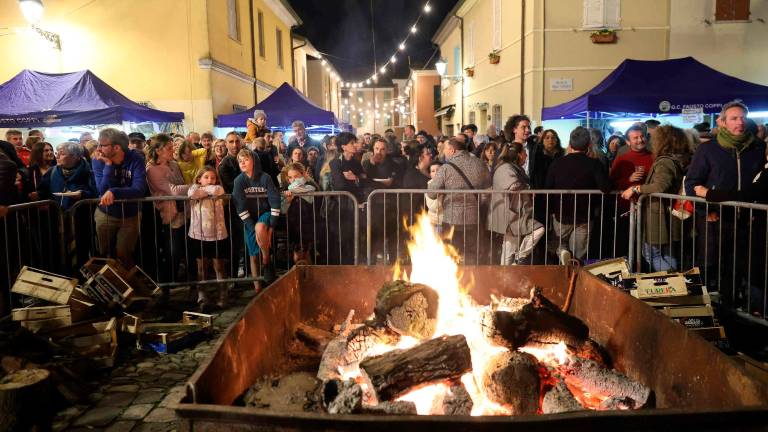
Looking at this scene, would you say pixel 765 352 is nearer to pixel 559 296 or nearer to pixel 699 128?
pixel 559 296

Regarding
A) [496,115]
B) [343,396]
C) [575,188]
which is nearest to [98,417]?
[343,396]

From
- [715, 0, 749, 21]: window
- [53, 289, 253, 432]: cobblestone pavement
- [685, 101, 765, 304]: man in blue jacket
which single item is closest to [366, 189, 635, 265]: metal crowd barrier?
[685, 101, 765, 304]: man in blue jacket

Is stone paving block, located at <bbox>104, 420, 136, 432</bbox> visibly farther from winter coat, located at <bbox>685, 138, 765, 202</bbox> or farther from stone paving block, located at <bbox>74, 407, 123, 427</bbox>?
winter coat, located at <bbox>685, 138, 765, 202</bbox>

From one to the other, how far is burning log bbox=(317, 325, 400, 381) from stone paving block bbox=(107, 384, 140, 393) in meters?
1.98

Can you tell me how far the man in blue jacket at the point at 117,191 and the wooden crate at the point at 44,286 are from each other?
1152mm

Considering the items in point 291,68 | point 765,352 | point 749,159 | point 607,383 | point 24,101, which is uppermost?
point 291,68

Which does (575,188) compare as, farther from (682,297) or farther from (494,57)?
(494,57)

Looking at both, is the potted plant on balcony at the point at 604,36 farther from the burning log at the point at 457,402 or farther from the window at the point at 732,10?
the burning log at the point at 457,402

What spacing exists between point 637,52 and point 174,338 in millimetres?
15253

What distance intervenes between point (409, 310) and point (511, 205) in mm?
3404

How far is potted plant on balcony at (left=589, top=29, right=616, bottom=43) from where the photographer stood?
16.4 metres

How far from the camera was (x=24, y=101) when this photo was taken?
460 inches

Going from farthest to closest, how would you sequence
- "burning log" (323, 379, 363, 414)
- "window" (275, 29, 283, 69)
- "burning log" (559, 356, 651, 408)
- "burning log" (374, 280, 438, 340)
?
"window" (275, 29, 283, 69)
"burning log" (374, 280, 438, 340)
"burning log" (559, 356, 651, 408)
"burning log" (323, 379, 363, 414)

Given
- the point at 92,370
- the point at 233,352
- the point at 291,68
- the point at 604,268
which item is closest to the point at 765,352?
the point at 604,268
